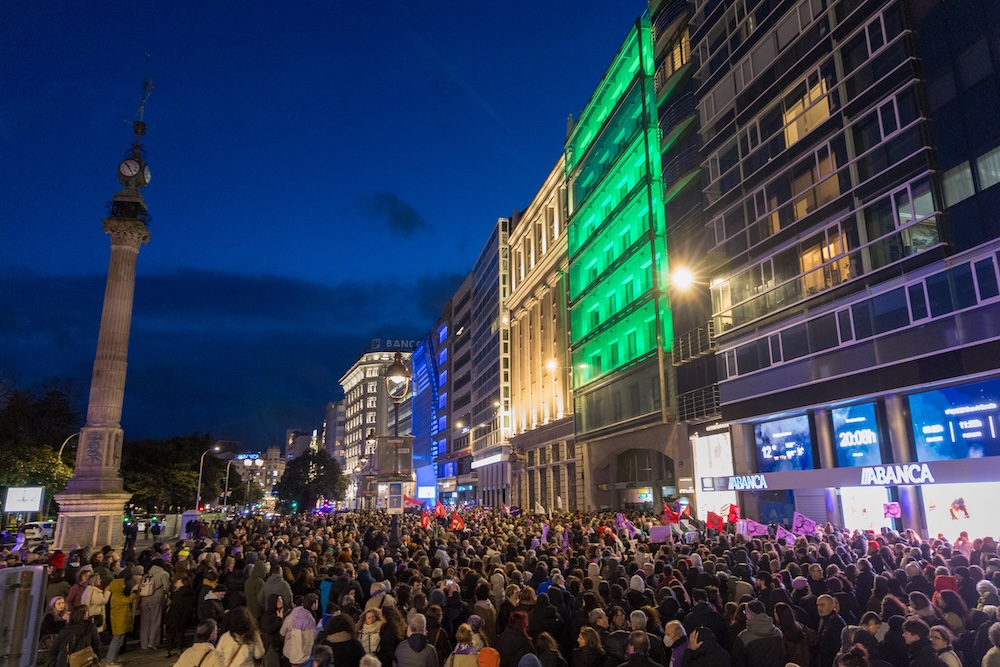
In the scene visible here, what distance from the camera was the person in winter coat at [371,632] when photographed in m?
9.20

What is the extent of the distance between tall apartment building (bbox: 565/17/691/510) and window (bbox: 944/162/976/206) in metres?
19.9

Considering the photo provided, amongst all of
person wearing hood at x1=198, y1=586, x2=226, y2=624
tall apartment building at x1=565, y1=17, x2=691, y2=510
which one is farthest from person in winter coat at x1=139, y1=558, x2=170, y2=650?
tall apartment building at x1=565, y1=17, x2=691, y2=510

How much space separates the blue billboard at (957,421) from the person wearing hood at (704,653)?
1860cm

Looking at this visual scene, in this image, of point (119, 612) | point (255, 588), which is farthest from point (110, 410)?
point (255, 588)

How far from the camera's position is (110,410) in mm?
38938

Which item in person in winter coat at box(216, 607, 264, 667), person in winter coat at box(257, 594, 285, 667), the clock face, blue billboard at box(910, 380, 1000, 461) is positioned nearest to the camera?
A: person in winter coat at box(216, 607, 264, 667)

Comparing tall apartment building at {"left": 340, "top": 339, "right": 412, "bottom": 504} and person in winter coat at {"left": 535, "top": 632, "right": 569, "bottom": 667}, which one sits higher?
tall apartment building at {"left": 340, "top": 339, "right": 412, "bottom": 504}

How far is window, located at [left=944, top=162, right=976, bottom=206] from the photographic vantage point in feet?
75.4

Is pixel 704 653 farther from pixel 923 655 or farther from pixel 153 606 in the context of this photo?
pixel 153 606

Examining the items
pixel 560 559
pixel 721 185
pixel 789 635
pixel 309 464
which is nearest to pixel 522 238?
pixel 721 185

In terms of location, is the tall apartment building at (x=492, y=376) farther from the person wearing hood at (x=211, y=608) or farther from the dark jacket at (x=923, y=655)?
the dark jacket at (x=923, y=655)

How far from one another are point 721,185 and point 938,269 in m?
14.9

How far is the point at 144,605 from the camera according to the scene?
14.5 meters

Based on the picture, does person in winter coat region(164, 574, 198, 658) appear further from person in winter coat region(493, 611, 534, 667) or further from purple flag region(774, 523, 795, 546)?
purple flag region(774, 523, 795, 546)
